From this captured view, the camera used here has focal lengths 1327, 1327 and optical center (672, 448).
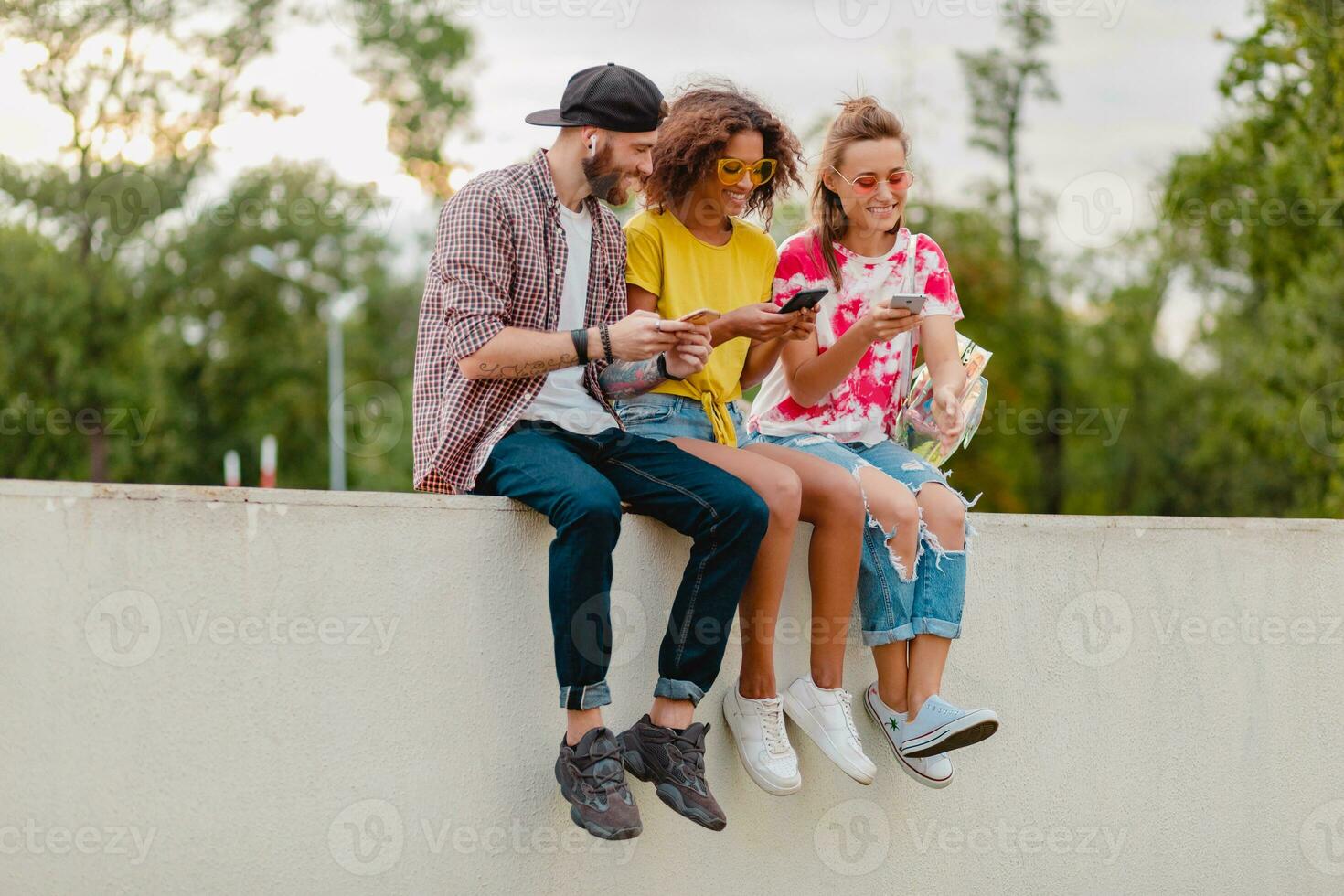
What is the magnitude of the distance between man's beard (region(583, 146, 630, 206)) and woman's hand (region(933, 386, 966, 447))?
42.0 inches

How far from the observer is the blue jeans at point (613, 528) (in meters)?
3.19

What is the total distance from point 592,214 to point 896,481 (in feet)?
3.74

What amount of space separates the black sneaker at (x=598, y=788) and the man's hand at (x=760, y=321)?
3.65ft

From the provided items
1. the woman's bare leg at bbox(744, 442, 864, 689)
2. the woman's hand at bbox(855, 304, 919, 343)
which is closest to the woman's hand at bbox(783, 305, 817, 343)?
the woman's hand at bbox(855, 304, 919, 343)

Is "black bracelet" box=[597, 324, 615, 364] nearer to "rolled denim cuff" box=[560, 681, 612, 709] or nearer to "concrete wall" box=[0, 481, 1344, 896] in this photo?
"concrete wall" box=[0, 481, 1344, 896]

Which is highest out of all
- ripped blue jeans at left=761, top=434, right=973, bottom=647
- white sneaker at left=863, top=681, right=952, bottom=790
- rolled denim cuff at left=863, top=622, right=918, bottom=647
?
ripped blue jeans at left=761, top=434, right=973, bottom=647

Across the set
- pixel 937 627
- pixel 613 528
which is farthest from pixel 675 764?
pixel 937 627

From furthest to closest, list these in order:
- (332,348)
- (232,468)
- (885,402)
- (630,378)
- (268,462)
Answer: (332,348), (232,468), (268,462), (885,402), (630,378)

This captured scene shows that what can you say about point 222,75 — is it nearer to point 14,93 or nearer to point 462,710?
point 14,93

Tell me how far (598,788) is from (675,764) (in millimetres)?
210

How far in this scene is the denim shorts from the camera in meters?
3.73

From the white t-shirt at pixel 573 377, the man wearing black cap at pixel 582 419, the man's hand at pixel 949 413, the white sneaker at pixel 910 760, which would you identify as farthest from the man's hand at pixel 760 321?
the white sneaker at pixel 910 760

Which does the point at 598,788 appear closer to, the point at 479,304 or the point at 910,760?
the point at 910,760

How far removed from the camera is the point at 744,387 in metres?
4.00
